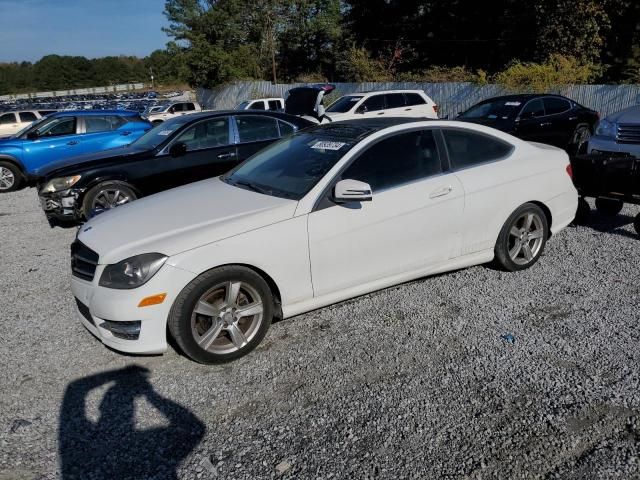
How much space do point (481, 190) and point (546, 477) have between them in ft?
8.49

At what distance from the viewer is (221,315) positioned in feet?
11.6

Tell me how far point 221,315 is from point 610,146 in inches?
249

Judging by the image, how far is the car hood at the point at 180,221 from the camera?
11.3ft

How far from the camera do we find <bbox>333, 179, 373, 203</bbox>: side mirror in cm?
375

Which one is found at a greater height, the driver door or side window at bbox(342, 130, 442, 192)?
side window at bbox(342, 130, 442, 192)

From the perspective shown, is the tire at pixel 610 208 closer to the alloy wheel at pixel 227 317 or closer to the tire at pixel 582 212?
the tire at pixel 582 212

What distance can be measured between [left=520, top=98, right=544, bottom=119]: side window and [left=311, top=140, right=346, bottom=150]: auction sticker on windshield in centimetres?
831

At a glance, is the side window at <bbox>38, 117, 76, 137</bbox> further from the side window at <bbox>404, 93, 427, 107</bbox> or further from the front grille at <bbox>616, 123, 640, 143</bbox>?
the front grille at <bbox>616, 123, 640, 143</bbox>

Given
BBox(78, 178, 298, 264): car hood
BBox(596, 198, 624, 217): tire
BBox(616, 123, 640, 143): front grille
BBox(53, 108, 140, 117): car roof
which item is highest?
BBox(53, 108, 140, 117): car roof

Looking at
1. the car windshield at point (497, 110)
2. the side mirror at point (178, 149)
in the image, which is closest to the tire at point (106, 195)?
the side mirror at point (178, 149)

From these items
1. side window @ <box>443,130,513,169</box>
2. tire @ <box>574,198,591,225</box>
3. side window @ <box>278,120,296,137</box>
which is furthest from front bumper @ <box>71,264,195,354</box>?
tire @ <box>574,198,591,225</box>

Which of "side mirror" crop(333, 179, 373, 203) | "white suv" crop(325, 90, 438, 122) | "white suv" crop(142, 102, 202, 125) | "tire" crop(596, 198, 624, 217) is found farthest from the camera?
"white suv" crop(142, 102, 202, 125)

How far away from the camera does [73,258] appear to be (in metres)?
3.89

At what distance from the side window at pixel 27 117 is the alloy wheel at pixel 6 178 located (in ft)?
26.4
